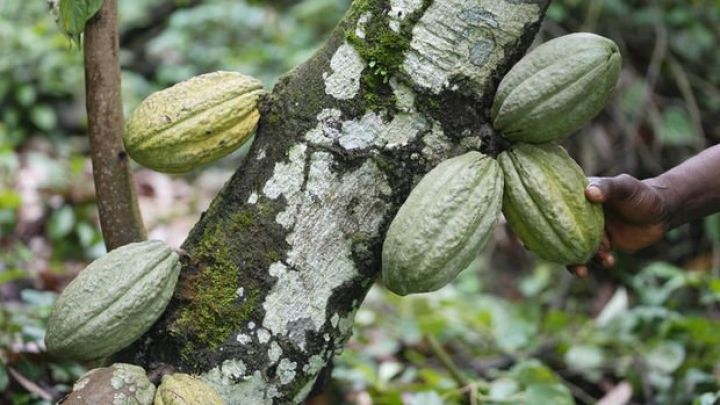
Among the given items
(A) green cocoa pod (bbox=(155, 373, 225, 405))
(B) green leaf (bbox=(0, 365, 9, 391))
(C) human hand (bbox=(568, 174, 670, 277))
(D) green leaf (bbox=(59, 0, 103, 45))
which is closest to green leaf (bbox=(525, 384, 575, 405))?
(C) human hand (bbox=(568, 174, 670, 277))

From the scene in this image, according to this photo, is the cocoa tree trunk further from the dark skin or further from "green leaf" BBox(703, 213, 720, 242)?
"green leaf" BBox(703, 213, 720, 242)

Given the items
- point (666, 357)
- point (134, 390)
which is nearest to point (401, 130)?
point (134, 390)

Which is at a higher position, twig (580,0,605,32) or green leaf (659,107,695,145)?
twig (580,0,605,32)

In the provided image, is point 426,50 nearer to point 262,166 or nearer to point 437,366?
point 262,166

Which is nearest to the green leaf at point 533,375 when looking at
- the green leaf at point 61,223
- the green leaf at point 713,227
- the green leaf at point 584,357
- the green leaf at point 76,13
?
the green leaf at point 584,357

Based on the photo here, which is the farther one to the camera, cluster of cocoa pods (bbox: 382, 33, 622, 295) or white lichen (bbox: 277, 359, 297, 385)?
white lichen (bbox: 277, 359, 297, 385)

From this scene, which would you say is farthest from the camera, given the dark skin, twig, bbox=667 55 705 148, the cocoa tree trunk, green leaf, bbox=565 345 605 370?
twig, bbox=667 55 705 148

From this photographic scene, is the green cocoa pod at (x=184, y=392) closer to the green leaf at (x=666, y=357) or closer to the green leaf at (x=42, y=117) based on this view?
the green leaf at (x=666, y=357)
